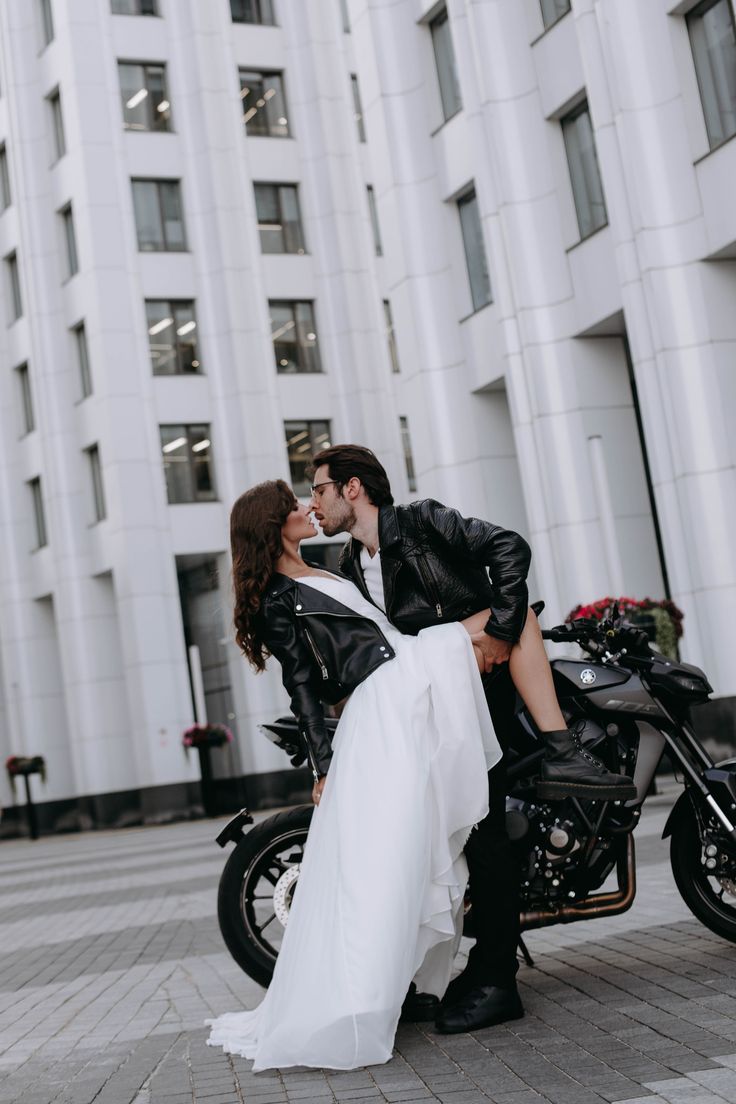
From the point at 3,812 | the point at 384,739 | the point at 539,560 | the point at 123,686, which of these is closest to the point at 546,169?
the point at 539,560

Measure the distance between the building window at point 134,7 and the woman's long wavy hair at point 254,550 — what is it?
34.4m

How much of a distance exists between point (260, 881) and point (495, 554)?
1.83 meters

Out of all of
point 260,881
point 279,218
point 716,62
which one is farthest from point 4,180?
point 260,881

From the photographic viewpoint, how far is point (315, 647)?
5617 millimetres

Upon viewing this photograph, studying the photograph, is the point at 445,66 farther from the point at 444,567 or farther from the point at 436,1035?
the point at 436,1035

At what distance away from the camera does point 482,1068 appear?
468 cm

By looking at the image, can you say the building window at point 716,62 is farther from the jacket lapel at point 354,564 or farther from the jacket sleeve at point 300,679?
the jacket sleeve at point 300,679

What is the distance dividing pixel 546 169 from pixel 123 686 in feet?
69.1

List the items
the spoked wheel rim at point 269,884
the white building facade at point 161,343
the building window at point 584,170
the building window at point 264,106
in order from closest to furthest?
the spoked wheel rim at point 269,884 < the building window at point 584,170 < the white building facade at point 161,343 < the building window at point 264,106

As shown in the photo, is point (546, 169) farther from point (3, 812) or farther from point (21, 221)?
point (3, 812)

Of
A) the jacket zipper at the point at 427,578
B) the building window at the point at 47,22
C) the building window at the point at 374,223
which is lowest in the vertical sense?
the jacket zipper at the point at 427,578

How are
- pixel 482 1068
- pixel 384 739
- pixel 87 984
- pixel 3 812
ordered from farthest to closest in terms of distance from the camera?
pixel 3 812
pixel 87 984
pixel 384 739
pixel 482 1068

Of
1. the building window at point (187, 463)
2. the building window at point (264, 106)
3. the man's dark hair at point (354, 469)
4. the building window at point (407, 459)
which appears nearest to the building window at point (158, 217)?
the building window at point (264, 106)

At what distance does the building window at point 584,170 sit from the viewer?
67.8 feet
